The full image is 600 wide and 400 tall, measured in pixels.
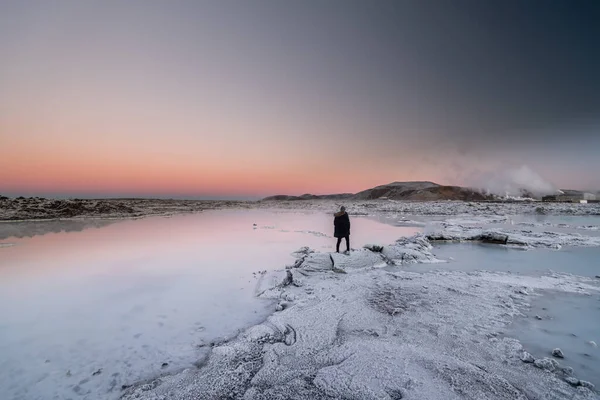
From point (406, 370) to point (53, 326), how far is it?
5.46 metres

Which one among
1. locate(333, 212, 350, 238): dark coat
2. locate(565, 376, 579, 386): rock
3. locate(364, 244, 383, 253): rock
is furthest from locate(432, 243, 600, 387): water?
locate(333, 212, 350, 238): dark coat

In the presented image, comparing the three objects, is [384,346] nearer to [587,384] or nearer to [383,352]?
[383,352]

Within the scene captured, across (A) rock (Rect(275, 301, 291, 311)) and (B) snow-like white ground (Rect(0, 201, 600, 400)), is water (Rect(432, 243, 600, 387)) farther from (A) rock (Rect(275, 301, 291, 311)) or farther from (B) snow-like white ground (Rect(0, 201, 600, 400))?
(A) rock (Rect(275, 301, 291, 311))

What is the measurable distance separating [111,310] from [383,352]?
194 inches

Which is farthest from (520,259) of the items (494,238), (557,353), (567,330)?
(557,353)

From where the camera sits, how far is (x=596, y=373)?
10.9 ft

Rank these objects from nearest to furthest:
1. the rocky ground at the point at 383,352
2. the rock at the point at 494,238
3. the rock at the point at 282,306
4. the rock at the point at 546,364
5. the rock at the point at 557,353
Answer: the rocky ground at the point at 383,352, the rock at the point at 546,364, the rock at the point at 557,353, the rock at the point at 282,306, the rock at the point at 494,238

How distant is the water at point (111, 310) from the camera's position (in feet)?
11.2

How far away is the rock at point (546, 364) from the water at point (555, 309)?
20 centimetres

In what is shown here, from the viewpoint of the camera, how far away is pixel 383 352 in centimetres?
364

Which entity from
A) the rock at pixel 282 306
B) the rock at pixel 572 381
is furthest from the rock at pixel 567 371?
the rock at pixel 282 306

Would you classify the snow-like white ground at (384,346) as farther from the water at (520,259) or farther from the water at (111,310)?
the water at (520,259)

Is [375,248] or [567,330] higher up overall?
[375,248]

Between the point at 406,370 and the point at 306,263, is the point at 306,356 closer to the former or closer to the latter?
the point at 406,370
